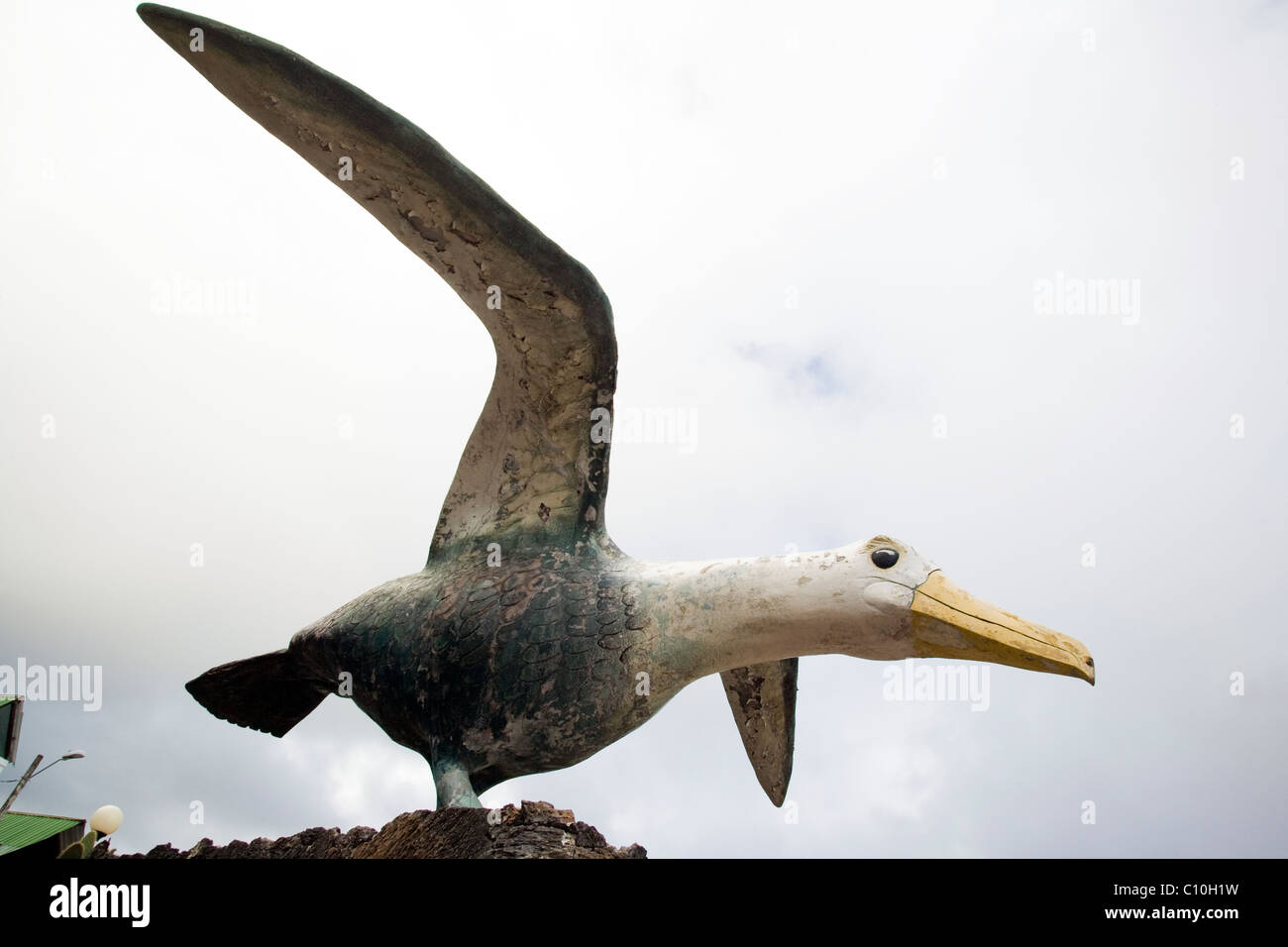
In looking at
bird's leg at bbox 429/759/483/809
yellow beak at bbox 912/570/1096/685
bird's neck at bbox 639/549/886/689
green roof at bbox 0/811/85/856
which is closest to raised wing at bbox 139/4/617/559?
bird's neck at bbox 639/549/886/689

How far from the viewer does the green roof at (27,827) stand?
676 cm

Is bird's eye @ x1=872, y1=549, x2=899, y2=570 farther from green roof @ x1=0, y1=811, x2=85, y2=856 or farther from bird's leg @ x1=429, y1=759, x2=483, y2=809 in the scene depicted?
green roof @ x1=0, y1=811, x2=85, y2=856

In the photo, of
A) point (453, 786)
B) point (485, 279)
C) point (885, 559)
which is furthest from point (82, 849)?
point (885, 559)

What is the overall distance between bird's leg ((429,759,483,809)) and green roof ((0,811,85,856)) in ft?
15.2

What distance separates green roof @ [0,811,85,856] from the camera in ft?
22.2

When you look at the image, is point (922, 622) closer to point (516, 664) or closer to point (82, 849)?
point (516, 664)

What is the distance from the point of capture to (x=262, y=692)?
4625mm

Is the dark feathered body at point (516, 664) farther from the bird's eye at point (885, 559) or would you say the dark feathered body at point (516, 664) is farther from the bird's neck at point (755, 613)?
the bird's eye at point (885, 559)

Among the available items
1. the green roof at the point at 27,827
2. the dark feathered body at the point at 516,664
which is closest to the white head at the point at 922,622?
the dark feathered body at the point at 516,664

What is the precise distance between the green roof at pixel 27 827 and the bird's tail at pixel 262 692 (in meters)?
3.10
